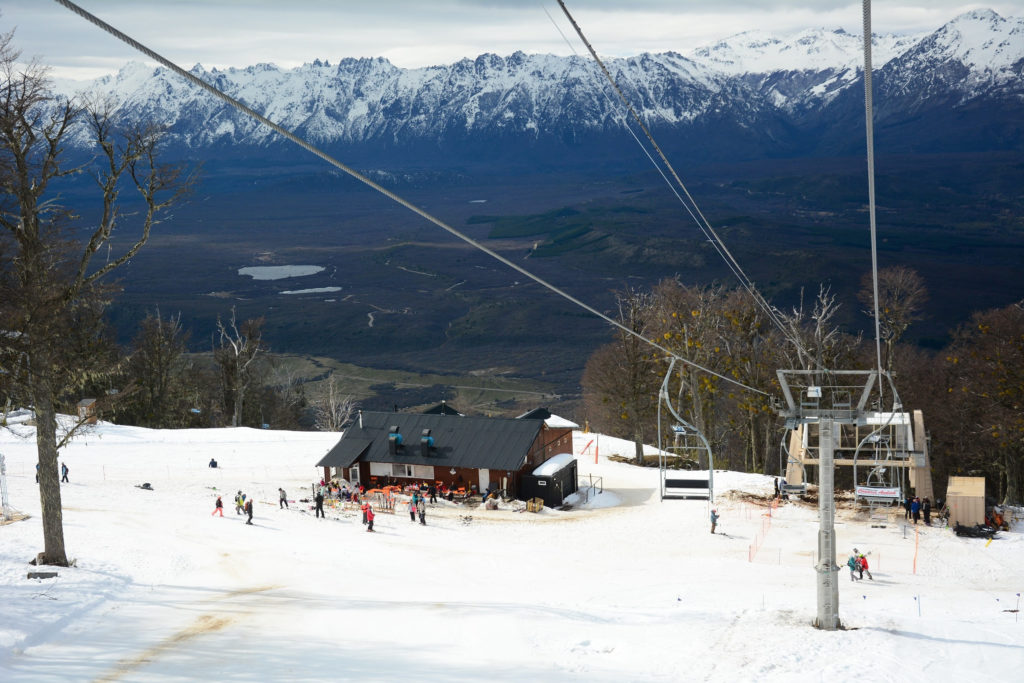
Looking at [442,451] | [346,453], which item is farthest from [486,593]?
[346,453]

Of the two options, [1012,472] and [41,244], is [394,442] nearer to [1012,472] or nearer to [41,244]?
[41,244]

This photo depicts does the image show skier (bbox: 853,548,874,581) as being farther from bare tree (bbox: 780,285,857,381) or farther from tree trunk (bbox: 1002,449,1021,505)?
tree trunk (bbox: 1002,449,1021,505)

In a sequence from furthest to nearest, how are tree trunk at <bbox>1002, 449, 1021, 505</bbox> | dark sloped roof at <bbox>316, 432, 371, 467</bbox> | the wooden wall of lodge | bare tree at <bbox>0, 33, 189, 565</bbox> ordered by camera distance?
tree trunk at <bbox>1002, 449, 1021, 505</bbox> < dark sloped roof at <bbox>316, 432, 371, 467</bbox> < the wooden wall of lodge < bare tree at <bbox>0, 33, 189, 565</bbox>

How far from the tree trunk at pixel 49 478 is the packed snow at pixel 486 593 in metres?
0.86

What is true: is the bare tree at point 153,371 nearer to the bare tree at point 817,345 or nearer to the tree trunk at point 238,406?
the tree trunk at point 238,406

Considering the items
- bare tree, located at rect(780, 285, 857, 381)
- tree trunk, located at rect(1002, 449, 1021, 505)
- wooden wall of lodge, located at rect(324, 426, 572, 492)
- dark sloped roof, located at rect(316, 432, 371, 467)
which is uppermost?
bare tree, located at rect(780, 285, 857, 381)

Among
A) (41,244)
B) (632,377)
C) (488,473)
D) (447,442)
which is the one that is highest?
(41,244)

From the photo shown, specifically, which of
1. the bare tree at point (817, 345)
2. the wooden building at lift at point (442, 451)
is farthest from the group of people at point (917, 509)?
the wooden building at lift at point (442, 451)

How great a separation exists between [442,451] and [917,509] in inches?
850

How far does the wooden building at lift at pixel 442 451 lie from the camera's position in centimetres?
4609

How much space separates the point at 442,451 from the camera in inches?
1853

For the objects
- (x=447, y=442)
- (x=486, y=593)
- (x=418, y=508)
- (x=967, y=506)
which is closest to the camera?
(x=486, y=593)

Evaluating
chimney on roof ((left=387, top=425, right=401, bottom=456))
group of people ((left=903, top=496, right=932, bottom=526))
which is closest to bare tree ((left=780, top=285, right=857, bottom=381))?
group of people ((left=903, top=496, right=932, bottom=526))

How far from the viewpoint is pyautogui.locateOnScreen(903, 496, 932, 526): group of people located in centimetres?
3878
